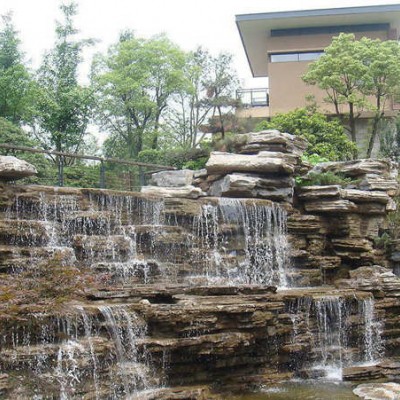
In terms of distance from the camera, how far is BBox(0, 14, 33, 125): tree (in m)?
26.3

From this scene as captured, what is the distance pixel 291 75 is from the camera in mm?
31562

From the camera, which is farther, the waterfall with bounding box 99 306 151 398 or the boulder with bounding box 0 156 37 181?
the boulder with bounding box 0 156 37 181

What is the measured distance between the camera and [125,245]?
1393cm

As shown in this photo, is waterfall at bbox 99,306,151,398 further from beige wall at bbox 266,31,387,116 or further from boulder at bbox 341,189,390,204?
beige wall at bbox 266,31,387,116

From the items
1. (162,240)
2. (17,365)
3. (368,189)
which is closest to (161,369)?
(17,365)

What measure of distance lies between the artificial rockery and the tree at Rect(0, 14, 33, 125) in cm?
1011

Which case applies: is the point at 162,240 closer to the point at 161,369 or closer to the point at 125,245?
the point at 125,245

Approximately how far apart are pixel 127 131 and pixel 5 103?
627cm

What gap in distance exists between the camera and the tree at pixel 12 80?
2634 cm

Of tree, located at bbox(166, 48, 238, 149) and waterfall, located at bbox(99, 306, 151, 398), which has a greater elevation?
tree, located at bbox(166, 48, 238, 149)

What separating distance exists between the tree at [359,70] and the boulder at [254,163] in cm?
902

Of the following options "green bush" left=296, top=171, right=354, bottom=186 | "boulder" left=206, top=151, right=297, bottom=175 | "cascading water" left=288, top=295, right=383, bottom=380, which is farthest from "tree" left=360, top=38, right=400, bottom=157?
"cascading water" left=288, top=295, right=383, bottom=380

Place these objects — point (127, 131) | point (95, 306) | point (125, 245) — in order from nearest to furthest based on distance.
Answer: point (95, 306)
point (125, 245)
point (127, 131)

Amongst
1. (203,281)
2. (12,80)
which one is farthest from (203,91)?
(203,281)
